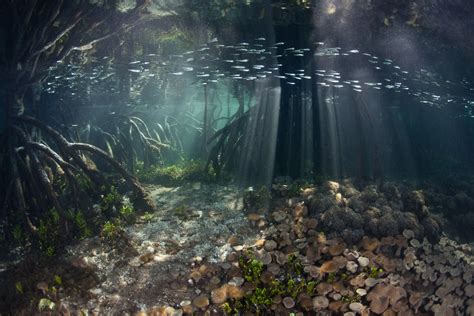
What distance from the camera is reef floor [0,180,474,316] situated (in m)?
4.55

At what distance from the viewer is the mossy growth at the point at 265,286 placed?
452 cm

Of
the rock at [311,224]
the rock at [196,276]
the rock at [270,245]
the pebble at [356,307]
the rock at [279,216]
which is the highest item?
the rock at [311,224]

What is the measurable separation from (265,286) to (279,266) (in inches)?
17.0

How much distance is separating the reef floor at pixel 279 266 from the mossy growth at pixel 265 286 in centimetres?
2

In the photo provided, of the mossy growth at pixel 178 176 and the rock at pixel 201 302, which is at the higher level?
the rock at pixel 201 302

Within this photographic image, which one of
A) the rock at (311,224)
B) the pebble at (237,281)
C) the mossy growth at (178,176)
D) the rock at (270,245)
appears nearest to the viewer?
the pebble at (237,281)

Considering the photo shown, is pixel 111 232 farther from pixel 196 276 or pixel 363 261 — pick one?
pixel 363 261

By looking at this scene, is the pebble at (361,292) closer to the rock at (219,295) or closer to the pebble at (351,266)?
the pebble at (351,266)

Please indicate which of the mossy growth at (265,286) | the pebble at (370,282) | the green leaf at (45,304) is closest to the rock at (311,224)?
the mossy growth at (265,286)

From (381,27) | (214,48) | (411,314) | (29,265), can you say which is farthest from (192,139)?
(411,314)

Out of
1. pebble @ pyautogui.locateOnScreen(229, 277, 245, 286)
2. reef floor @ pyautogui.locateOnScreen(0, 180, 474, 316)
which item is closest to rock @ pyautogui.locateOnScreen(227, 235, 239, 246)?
reef floor @ pyautogui.locateOnScreen(0, 180, 474, 316)

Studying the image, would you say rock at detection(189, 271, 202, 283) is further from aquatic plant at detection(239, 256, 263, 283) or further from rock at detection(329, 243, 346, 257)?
rock at detection(329, 243, 346, 257)

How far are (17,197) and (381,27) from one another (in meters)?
11.1

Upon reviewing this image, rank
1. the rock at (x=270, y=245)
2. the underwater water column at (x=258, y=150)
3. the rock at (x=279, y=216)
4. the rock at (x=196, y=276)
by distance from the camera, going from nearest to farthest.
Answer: the rock at (x=196, y=276) → the rock at (x=270, y=245) → the rock at (x=279, y=216) → the underwater water column at (x=258, y=150)
